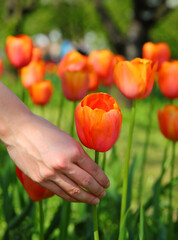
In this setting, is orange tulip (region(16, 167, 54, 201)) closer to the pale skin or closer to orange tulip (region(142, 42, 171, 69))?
the pale skin

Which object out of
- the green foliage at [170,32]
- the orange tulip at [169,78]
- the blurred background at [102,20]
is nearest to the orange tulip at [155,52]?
the orange tulip at [169,78]

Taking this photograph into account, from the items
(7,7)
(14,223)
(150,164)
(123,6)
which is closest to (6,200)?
(14,223)

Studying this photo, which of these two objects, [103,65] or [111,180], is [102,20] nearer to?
[103,65]

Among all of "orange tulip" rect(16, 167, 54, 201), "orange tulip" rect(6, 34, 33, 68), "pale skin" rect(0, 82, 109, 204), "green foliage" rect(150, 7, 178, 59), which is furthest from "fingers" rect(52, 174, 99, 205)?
"green foliage" rect(150, 7, 178, 59)

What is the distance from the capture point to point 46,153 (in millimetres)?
830

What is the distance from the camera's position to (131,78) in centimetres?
115

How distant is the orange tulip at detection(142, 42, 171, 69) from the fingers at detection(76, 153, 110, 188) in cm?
90

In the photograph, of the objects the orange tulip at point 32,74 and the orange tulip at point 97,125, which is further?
the orange tulip at point 32,74

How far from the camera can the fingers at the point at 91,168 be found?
859 millimetres

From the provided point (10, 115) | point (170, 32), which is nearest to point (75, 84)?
point (10, 115)

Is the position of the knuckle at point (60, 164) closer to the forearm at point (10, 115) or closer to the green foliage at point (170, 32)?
the forearm at point (10, 115)

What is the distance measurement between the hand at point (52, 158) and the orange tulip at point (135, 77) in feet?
1.12

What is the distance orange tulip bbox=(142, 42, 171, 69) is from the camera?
171 centimetres

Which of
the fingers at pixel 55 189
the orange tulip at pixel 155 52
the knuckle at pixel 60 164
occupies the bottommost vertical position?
the orange tulip at pixel 155 52
